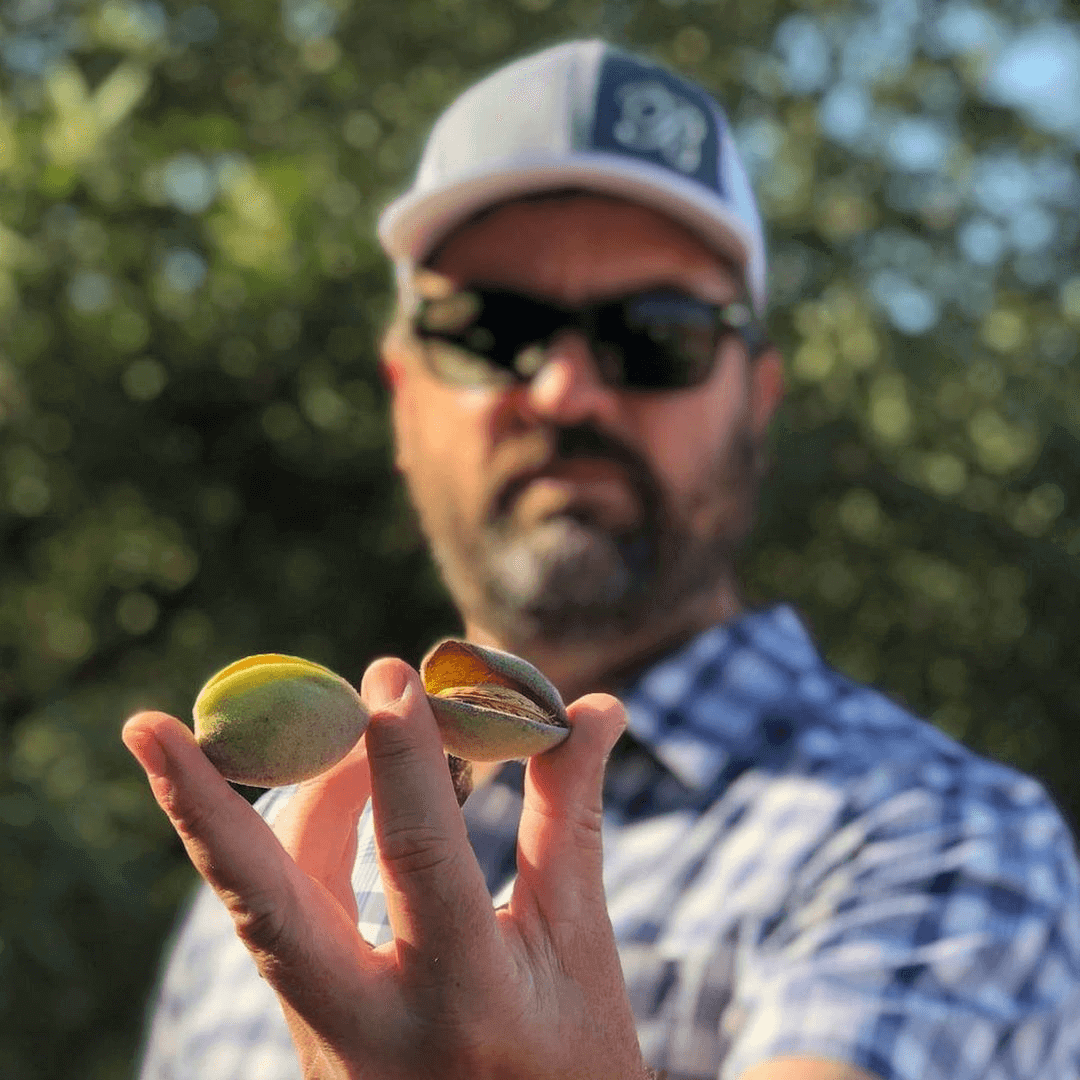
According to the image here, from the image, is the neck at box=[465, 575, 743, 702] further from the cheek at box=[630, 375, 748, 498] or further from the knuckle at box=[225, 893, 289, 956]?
the knuckle at box=[225, 893, 289, 956]

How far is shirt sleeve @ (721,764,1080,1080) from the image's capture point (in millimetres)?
1798

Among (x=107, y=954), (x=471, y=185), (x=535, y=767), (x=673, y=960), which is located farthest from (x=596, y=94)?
(x=107, y=954)

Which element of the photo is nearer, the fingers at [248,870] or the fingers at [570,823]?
the fingers at [248,870]

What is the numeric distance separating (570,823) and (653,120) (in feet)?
5.98

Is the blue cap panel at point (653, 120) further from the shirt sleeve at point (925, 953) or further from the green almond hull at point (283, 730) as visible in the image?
the green almond hull at point (283, 730)

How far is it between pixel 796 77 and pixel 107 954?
4162 millimetres

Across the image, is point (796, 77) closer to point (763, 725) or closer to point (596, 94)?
point (596, 94)

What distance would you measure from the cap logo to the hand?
1.68m

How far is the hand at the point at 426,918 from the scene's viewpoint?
3.45ft

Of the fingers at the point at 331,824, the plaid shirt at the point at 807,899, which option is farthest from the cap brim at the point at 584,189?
the fingers at the point at 331,824

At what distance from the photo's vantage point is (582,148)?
A: 2604 mm

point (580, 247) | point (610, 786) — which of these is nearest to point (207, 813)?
point (610, 786)

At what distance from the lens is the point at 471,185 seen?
102 inches

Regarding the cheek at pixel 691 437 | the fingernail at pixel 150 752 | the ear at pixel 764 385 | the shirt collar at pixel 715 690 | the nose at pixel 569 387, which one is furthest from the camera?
the ear at pixel 764 385
